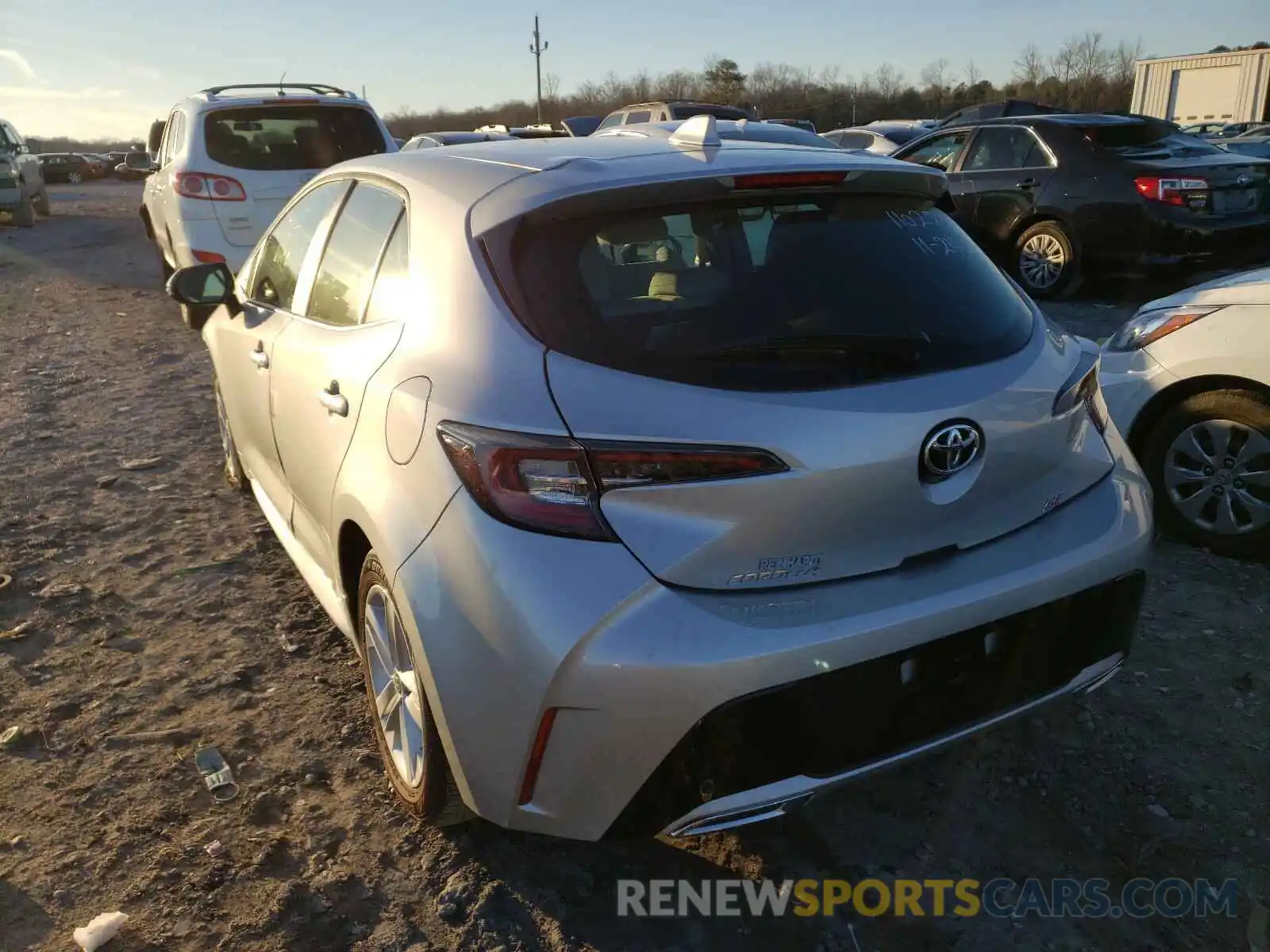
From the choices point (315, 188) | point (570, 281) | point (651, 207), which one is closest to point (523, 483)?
point (570, 281)

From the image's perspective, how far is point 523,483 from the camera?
1.86 meters

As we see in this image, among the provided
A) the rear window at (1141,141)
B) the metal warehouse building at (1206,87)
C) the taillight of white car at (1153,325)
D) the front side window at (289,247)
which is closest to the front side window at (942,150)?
the rear window at (1141,141)

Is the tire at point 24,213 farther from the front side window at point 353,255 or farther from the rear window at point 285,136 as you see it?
the front side window at point 353,255

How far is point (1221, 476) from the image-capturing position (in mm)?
3766

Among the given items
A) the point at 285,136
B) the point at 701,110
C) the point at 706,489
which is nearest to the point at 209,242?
the point at 285,136

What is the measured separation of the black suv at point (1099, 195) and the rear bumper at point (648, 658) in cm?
585

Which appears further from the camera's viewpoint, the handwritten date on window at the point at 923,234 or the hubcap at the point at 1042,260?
the hubcap at the point at 1042,260

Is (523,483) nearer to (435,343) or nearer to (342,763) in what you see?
(435,343)

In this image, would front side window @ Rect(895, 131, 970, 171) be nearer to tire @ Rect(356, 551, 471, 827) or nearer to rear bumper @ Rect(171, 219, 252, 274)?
rear bumper @ Rect(171, 219, 252, 274)

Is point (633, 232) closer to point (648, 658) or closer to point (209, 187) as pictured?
point (648, 658)

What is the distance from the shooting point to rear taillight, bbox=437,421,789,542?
1.81 m

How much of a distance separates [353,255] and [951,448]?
1811 mm

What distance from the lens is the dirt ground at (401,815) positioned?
221 cm

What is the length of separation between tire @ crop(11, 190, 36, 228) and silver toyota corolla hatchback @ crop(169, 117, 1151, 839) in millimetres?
20479
